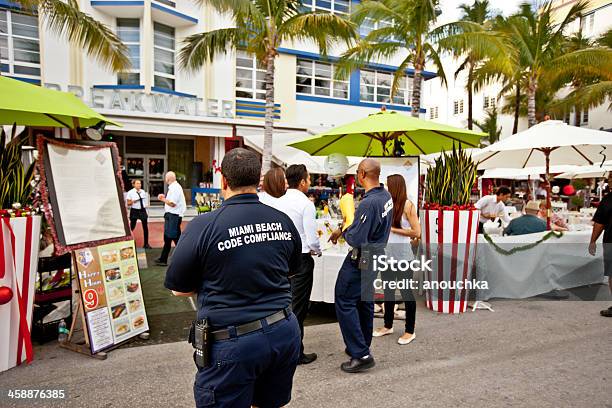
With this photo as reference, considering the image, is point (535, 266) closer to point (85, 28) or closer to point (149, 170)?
point (85, 28)

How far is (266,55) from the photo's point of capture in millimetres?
11875

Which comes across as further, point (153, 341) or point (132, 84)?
point (132, 84)

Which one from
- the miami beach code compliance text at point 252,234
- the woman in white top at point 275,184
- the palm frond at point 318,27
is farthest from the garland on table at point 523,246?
the palm frond at point 318,27

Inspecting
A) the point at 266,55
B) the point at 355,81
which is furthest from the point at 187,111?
the point at 355,81

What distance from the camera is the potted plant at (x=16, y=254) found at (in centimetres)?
377

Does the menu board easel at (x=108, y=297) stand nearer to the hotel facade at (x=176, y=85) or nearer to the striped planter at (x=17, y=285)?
the striped planter at (x=17, y=285)

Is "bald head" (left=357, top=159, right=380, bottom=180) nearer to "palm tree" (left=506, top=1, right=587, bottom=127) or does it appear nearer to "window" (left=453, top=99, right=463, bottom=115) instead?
"palm tree" (left=506, top=1, right=587, bottom=127)

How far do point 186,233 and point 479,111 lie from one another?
38.2 meters

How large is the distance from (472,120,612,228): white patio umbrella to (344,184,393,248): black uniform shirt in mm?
3848

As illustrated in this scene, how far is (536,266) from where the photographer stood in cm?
616

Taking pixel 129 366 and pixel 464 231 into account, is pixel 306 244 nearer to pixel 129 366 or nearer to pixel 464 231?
pixel 129 366

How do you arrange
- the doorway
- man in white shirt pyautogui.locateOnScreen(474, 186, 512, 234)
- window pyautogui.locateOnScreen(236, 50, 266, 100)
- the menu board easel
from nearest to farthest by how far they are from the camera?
the menu board easel
man in white shirt pyautogui.locateOnScreen(474, 186, 512, 234)
the doorway
window pyautogui.locateOnScreen(236, 50, 266, 100)

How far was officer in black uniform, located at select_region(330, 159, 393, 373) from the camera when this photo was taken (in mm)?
3604

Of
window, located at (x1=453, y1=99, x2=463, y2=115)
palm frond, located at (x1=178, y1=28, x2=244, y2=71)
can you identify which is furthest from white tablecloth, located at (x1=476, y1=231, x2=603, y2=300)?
window, located at (x1=453, y1=99, x2=463, y2=115)
